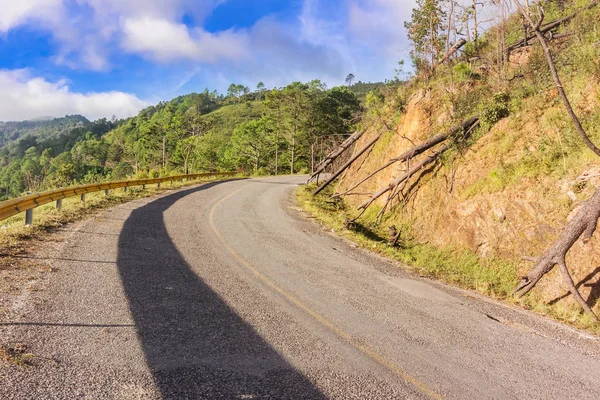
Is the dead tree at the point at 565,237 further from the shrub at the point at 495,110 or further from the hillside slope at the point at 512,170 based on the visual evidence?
the shrub at the point at 495,110

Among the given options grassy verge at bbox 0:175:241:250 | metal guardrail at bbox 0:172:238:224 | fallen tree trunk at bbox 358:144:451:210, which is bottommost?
grassy verge at bbox 0:175:241:250

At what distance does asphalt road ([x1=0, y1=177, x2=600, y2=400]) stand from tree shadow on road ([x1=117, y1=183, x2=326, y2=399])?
0.02m

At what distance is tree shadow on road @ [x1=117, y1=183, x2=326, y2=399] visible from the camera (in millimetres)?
3617

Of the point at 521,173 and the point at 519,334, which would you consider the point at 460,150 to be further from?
the point at 519,334

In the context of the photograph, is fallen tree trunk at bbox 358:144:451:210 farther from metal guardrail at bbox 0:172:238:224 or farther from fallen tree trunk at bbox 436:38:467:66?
metal guardrail at bbox 0:172:238:224

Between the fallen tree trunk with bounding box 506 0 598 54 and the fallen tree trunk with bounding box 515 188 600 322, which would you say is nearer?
the fallen tree trunk with bounding box 515 188 600 322

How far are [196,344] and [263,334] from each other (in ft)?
2.91

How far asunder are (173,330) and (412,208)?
9.46m

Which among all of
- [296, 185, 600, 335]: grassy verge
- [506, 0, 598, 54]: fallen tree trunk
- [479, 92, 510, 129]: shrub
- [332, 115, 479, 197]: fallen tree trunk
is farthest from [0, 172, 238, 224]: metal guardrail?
[506, 0, 598, 54]: fallen tree trunk

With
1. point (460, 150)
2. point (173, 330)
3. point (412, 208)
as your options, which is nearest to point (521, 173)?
point (460, 150)

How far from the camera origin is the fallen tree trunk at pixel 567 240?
6723 millimetres

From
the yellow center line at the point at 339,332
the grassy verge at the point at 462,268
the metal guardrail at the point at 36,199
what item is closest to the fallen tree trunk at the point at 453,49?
the grassy verge at the point at 462,268

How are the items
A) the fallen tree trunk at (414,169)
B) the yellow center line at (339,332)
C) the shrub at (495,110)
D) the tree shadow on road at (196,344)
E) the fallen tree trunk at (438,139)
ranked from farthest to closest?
1. the fallen tree trunk at (414,169)
2. the fallen tree trunk at (438,139)
3. the shrub at (495,110)
4. the yellow center line at (339,332)
5. the tree shadow on road at (196,344)

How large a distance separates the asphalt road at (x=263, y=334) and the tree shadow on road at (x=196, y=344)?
0.7 inches
